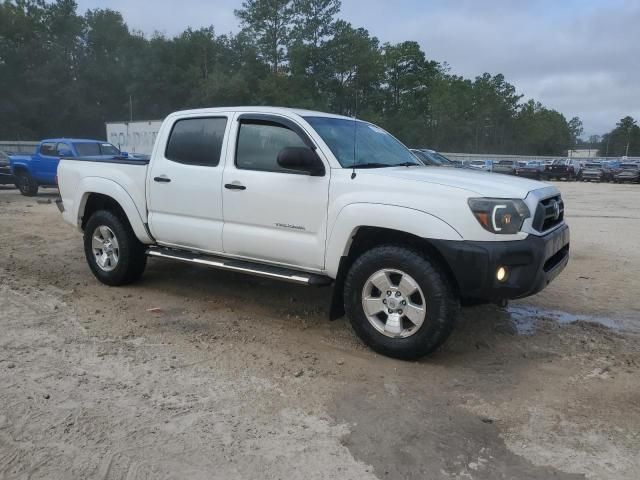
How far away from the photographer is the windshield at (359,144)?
4672 mm

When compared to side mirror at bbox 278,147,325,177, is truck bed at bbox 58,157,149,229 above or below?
below

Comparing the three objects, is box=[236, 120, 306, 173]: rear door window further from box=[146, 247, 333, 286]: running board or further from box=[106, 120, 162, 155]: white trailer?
box=[106, 120, 162, 155]: white trailer

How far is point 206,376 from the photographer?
3912 millimetres

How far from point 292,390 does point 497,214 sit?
1881mm

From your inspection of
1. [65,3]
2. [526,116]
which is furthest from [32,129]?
[526,116]

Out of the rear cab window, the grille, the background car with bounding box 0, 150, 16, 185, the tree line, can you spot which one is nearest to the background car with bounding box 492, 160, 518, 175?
the tree line

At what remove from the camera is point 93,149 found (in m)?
15.9

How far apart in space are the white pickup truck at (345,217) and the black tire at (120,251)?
2 cm

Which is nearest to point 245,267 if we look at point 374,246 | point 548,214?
point 374,246

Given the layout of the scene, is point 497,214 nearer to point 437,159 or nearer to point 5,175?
point 437,159

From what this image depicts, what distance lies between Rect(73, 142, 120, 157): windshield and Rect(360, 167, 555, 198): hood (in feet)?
43.7

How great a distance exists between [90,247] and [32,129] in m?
52.7

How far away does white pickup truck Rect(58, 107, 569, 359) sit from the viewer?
3889 mm

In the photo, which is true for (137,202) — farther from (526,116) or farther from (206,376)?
(526,116)
